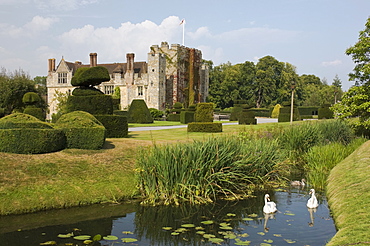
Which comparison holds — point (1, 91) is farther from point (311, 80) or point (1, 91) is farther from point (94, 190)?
point (311, 80)

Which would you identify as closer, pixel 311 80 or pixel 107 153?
pixel 107 153

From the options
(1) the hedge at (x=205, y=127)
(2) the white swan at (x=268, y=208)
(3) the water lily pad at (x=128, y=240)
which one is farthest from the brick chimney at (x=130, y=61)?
(3) the water lily pad at (x=128, y=240)

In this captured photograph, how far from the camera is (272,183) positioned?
10.5 metres

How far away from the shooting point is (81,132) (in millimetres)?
11625

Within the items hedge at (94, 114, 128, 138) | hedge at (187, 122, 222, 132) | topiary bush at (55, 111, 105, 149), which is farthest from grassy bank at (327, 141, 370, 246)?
hedge at (187, 122, 222, 132)

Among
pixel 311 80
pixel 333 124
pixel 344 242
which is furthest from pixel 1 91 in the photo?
pixel 311 80

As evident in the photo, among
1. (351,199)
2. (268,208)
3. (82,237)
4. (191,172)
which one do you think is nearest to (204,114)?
(191,172)

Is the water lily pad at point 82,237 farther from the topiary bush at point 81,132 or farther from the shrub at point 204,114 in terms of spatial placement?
the shrub at point 204,114

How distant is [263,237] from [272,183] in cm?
434

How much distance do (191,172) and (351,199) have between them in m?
3.31

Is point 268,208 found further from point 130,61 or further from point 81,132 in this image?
point 130,61

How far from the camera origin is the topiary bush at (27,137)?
10039 mm

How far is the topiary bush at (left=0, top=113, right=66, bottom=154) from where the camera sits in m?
10.0

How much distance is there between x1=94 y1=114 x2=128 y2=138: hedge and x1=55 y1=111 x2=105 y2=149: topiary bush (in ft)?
11.1
